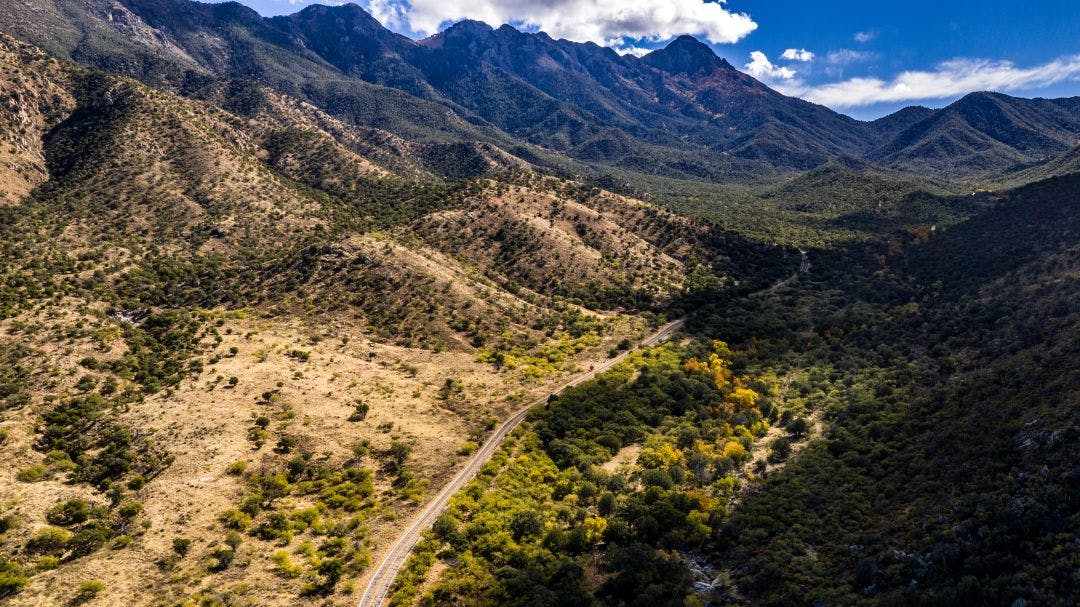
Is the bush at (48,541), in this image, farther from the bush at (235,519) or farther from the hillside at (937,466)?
the hillside at (937,466)

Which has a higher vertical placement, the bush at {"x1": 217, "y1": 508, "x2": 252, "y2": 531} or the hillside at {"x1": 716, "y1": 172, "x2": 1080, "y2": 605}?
the hillside at {"x1": 716, "y1": 172, "x2": 1080, "y2": 605}

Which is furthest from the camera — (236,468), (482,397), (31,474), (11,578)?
(482,397)

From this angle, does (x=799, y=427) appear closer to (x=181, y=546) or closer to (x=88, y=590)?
(x=181, y=546)

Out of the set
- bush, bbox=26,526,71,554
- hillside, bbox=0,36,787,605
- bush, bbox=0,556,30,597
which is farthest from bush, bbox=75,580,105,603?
bush, bbox=26,526,71,554

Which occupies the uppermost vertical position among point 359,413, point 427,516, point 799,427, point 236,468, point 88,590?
point 799,427

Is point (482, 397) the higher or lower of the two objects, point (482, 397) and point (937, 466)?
the lower

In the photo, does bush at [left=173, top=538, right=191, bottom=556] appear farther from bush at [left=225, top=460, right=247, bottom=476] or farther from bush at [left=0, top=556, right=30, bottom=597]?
bush at [left=225, top=460, right=247, bottom=476]

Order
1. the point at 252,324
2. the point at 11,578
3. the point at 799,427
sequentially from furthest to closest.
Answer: the point at 252,324
the point at 799,427
the point at 11,578

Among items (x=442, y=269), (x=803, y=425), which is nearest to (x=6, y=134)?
(x=442, y=269)

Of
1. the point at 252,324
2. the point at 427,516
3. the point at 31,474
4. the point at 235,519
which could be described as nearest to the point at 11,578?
the point at 235,519
